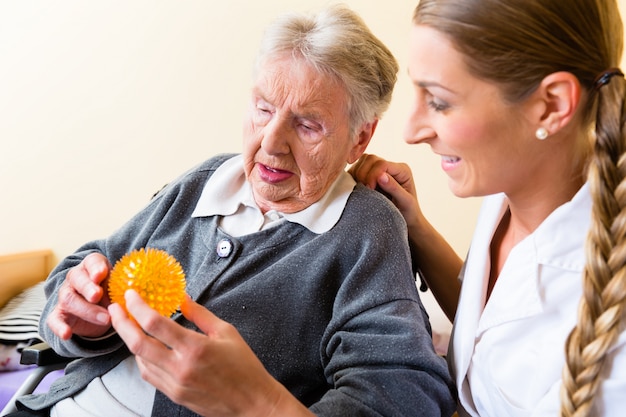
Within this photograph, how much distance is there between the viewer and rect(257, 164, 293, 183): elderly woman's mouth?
1.30 meters

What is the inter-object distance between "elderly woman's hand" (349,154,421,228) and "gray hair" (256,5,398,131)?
133 millimetres

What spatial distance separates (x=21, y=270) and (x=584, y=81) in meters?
2.15

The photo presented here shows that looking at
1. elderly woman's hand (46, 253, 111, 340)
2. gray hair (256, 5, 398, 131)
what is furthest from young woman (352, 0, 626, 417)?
elderly woman's hand (46, 253, 111, 340)

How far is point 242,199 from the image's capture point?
1372mm

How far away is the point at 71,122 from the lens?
2.61m

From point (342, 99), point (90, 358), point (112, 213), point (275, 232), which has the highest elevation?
point (342, 99)

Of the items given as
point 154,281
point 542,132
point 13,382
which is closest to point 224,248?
point 154,281

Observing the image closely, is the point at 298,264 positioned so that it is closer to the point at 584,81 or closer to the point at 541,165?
the point at 541,165

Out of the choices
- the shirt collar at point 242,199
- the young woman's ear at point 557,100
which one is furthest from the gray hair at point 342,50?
the young woman's ear at point 557,100

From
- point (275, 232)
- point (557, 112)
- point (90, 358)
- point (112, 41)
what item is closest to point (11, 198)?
point (112, 41)

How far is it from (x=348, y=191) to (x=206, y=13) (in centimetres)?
144

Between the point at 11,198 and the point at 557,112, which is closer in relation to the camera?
the point at 557,112

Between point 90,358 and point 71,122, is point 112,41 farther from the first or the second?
point 90,358

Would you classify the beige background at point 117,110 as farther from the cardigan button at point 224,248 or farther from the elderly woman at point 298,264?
the cardigan button at point 224,248
